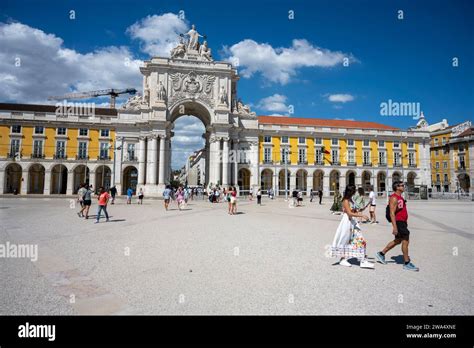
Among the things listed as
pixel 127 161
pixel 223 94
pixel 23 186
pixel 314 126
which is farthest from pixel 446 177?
pixel 23 186

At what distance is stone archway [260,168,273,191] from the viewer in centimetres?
5141

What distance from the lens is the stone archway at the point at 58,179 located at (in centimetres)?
4691

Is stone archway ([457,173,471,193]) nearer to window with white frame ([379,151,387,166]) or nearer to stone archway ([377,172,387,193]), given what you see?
stone archway ([377,172,387,193])

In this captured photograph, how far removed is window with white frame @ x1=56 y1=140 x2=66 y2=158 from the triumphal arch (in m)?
9.09

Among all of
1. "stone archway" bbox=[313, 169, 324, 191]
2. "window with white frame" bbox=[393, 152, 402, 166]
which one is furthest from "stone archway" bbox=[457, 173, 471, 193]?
"stone archway" bbox=[313, 169, 324, 191]

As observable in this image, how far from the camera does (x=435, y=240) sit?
8.84 meters

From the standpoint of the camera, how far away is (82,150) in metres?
47.4

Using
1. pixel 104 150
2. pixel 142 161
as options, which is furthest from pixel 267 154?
pixel 104 150

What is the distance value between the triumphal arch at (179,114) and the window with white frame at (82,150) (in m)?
5.92

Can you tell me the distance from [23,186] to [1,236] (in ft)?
146

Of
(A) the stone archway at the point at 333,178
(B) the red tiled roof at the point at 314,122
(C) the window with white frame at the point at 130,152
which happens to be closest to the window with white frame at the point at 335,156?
(A) the stone archway at the point at 333,178

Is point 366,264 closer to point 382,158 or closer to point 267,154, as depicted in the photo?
point 267,154

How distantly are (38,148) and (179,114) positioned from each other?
76.3 ft
